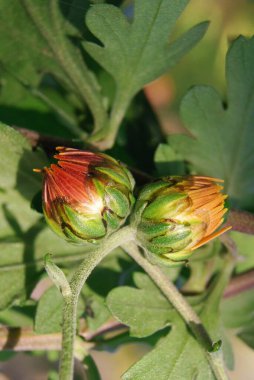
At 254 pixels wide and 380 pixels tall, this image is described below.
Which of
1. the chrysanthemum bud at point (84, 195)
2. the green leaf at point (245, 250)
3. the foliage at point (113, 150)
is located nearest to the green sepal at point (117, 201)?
the chrysanthemum bud at point (84, 195)

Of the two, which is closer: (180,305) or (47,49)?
(180,305)

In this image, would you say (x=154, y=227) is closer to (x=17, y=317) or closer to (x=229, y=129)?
(x=229, y=129)

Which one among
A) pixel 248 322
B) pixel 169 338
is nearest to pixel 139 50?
pixel 169 338

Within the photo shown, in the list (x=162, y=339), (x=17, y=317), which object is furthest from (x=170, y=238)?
(x=17, y=317)

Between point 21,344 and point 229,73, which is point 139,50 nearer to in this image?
point 229,73

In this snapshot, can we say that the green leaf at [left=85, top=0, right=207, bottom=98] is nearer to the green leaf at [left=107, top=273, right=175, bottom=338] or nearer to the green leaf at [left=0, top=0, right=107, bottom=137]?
the green leaf at [left=0, top=0, right=107, bottom=137]

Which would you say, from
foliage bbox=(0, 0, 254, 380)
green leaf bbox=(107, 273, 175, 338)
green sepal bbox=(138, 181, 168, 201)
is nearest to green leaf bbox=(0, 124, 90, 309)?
foliage bbox=(0, 0, 254, 380)

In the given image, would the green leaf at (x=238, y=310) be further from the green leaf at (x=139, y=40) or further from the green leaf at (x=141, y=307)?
the green leaf at (x=139, y=40)
